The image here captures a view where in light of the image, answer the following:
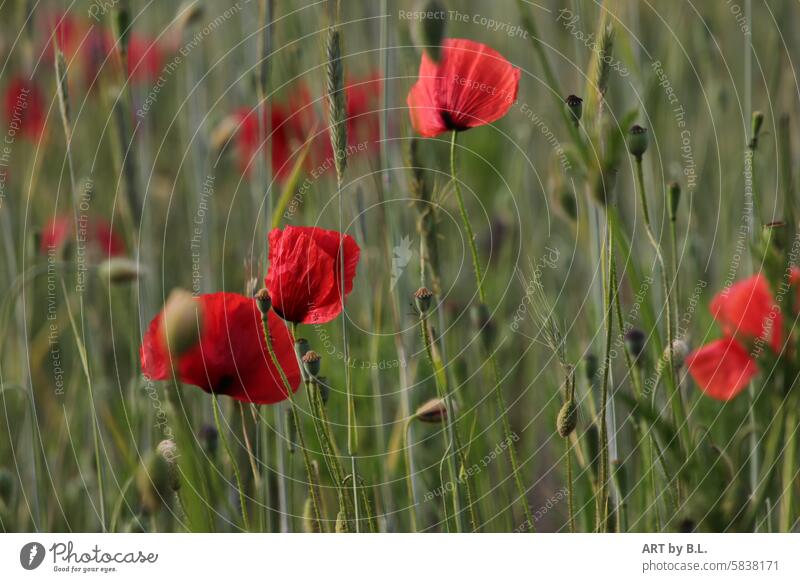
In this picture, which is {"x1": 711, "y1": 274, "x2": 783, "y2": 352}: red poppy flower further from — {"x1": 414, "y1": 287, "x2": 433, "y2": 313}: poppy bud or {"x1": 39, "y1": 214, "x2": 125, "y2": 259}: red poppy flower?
{"x1": 39, "y1": 214, "x2": 125, "y2": 259}: red poppy flower

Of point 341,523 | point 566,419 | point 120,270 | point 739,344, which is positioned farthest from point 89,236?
point 739,344

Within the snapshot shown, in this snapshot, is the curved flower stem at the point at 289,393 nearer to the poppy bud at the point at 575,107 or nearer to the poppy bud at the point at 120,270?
the poppy bud at the point at 120,270

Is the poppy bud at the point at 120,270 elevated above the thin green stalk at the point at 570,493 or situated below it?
above

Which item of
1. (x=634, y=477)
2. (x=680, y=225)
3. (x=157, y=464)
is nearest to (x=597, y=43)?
(x=680, y=225)

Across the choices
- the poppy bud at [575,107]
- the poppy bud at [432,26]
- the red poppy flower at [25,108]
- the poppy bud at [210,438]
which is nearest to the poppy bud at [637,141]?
the poppy bud at [575,107]

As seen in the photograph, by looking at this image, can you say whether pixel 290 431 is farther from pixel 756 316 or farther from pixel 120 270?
pixel 756 316

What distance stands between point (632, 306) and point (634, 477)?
0.14m

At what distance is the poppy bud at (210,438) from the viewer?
2.25 feet

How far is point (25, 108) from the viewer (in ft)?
2.47

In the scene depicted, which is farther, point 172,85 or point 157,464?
point 172,85
